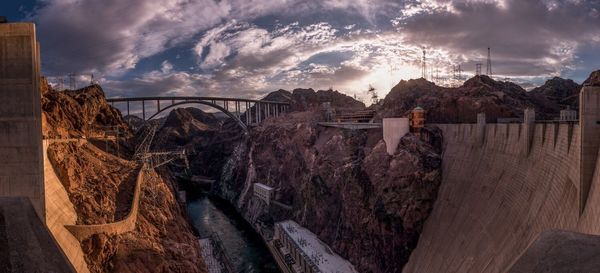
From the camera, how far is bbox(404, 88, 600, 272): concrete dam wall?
55.0ft

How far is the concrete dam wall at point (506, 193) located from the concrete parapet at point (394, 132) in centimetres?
556

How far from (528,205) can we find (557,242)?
19.6 meters

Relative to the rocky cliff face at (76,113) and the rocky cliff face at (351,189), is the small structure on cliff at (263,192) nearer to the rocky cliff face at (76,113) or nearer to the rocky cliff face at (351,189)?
the rocky cliff face at (351,189)

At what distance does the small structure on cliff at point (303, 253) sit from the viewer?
1357 inches

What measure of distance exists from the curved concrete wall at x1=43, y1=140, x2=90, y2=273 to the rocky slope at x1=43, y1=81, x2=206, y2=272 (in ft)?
2.34

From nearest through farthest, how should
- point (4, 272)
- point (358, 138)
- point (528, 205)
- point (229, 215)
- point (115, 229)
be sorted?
1. point (4, 272)
2. point (528, 205)
3. point (115, 229)
4. point (358, 138)
5. point (229, 215)

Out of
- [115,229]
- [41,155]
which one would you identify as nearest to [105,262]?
[115,229]

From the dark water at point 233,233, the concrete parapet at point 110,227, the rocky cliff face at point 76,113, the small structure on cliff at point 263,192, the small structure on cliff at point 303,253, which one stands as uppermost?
the rocky cliff face at point 76,113

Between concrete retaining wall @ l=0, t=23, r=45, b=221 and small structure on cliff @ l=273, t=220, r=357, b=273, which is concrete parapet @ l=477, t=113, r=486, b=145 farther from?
concrete retaining wall @ l=0, t=23, r=45, b=221

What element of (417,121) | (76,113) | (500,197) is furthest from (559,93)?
(76,113)

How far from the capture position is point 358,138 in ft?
154

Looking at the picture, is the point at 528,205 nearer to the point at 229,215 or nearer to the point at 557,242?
the point at 557,242

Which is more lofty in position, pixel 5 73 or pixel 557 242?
pixel 5 73

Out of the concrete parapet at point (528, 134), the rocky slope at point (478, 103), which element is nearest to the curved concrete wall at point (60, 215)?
the concrete parapet at point (528, 134)
